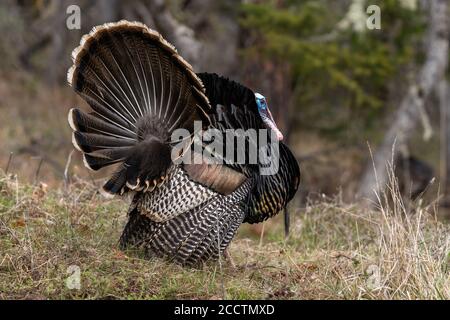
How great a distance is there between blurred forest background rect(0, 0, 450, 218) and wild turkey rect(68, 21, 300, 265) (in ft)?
13.8

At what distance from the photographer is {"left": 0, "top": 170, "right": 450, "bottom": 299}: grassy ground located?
165 inches

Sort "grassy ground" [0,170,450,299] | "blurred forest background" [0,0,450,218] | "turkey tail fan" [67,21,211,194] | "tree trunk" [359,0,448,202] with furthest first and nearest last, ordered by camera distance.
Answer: "tree trunk" [359,0,448,202], "blurred forest background" [0,0,450,218], "turkey tail fan" [67,21,211,194], "grassy ground" [0,170,450,299]

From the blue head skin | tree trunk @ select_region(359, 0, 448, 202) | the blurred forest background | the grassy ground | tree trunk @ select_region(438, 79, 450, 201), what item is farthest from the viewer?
tree trunk @ select_region(438, 79, 450, 201)

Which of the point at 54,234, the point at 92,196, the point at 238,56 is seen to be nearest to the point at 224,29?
the point at 238,56

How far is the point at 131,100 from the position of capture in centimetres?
493

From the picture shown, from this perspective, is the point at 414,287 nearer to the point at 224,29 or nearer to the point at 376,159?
the point at 376,159

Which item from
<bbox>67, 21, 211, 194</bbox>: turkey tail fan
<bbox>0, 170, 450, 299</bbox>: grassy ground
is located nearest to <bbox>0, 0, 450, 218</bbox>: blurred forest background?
<bbox>0, 170, 450, 299</bbox>: grassy ground

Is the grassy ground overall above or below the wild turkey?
below

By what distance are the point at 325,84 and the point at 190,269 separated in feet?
24.7

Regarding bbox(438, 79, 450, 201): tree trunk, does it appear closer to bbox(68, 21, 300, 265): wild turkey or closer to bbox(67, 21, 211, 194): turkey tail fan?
bbox(68, 21, 300, 265): wild turkey

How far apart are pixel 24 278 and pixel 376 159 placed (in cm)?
770

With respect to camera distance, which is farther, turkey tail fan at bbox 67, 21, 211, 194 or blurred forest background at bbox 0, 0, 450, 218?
blurred forest background at bbox 0, 0, 450, 218

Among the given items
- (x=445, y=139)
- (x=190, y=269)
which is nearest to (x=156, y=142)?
(x=190, y=269)

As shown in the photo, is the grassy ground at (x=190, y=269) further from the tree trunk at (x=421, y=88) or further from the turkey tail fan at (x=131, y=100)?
the tree trunk at (x=421, y=88)
